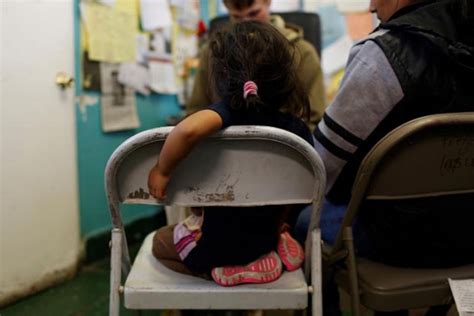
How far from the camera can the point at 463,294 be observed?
2.80 feet

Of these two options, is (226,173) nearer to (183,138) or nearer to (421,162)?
(183,138)

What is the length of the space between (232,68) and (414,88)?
35cm

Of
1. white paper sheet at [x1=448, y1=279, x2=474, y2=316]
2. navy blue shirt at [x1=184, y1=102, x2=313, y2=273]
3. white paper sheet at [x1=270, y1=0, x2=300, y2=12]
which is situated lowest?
white paper sheet at [x1=448, y1=279, x2=474, y2=316]

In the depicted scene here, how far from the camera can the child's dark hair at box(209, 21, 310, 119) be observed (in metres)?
0.84

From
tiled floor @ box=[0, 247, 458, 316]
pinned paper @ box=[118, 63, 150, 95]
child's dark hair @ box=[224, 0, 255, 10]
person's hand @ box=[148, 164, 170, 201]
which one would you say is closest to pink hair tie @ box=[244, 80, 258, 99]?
person's hand @ box=[148, 164, 170, 201]

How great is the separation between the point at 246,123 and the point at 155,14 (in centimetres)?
162

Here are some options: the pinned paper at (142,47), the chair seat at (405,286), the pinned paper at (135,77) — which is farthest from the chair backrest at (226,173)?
the pinned paper at (142,47)

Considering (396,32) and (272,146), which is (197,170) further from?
(396,32)

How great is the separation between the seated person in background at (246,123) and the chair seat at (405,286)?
5.9 inches

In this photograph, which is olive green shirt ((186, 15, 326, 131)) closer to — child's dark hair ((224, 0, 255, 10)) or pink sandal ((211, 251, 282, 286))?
child's dark hair ((224, 0, 255, 10))

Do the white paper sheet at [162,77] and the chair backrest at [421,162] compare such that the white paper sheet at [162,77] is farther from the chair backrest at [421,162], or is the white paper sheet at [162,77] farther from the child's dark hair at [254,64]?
the chair backrest at [421,162]

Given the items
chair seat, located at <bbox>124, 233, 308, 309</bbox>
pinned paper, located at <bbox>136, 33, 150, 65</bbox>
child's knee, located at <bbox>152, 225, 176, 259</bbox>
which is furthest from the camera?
pinned paper, located at <bbox>136, 33, 150, 65</bbox>

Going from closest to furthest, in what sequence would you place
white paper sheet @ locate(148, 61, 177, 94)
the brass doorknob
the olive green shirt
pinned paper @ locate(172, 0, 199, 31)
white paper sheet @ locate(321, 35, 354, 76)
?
the brass doorknob
the olive green shirt
white paper sheet @ locate(148, 61, 177, 94)
pinned paper @ locate(172, 0, 199, 31)
white paper sheet @ locate(321, 35, 354, 76)

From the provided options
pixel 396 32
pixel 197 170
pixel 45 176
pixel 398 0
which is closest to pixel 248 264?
pixel 197 170
